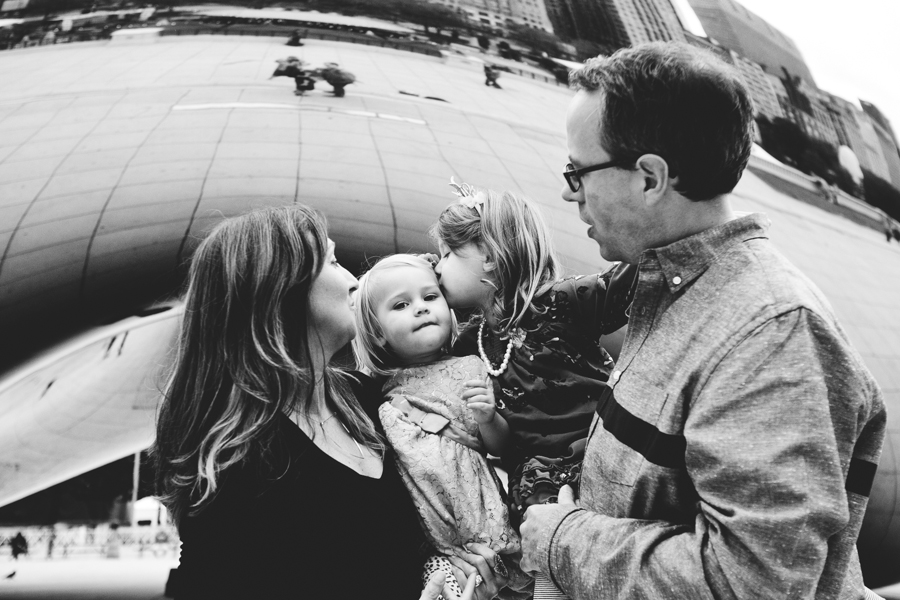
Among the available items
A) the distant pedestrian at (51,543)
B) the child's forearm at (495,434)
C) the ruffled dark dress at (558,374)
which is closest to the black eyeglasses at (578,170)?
the ruffled dark dress at (558,374)

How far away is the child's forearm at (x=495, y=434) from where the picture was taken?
179 centimetres

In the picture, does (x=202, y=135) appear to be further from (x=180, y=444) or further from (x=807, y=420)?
(x=807, y=420)

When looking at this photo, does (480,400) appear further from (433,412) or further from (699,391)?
(699,391)

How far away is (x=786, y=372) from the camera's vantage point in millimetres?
974

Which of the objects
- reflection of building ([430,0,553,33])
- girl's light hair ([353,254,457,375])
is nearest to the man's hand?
girl's light hair ([353,254,457,375])

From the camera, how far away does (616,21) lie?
233 cm

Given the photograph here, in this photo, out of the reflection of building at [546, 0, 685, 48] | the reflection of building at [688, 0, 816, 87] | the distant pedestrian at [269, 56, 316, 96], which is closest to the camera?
the distant pedestrian at [269, 56, 316, 96]

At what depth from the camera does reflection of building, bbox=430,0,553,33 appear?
218cm

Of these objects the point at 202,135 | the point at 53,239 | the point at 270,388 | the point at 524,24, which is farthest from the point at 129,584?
the point at 524,24

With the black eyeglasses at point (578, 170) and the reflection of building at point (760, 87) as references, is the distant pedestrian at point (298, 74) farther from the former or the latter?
the reflection of building at point (760, 87)

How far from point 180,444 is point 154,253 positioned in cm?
57

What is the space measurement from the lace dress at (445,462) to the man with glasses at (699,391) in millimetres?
407

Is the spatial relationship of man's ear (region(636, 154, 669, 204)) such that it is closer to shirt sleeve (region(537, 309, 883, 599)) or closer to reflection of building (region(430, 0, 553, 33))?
shirt sleeve (region(537, 309, 883, 599))

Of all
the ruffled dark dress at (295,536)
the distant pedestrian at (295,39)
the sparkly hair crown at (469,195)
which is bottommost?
the ruffled dark dress at (295,536)
